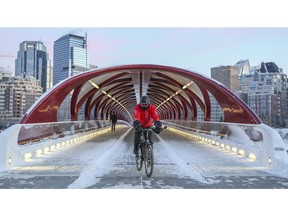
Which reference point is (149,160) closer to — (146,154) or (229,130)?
(146,154)

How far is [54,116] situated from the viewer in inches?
597

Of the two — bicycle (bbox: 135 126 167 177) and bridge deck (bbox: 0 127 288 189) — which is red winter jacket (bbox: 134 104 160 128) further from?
bridge deck (bbox: 0 127 288 189)

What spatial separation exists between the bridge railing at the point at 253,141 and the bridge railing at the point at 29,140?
611 centimetres

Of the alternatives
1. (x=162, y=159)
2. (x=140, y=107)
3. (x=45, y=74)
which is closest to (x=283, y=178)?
(x=140, y=107)

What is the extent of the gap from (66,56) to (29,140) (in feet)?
268

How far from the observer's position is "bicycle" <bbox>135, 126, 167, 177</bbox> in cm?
665

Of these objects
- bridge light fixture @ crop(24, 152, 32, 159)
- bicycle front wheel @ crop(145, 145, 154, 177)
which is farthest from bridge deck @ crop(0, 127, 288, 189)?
bridge light fixture @ crop(24, 152, 32, 159)

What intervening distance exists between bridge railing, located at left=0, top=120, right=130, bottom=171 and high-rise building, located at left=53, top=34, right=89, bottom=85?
201 ft

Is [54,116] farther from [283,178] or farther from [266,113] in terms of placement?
[266,113]

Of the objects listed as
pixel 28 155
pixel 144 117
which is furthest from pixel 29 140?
pixel 144 117

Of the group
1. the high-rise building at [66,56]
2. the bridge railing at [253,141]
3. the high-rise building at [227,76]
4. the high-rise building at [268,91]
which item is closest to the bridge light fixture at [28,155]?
the bridge railing at [253,141]

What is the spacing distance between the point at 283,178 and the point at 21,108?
33.6 metres

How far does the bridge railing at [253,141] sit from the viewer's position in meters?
7.65

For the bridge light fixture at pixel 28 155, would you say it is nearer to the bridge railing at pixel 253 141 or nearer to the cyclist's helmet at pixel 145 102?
the cyclist's helmet at pixel 145 102
